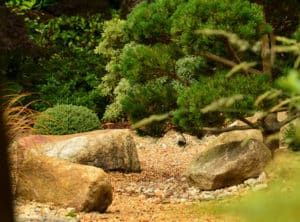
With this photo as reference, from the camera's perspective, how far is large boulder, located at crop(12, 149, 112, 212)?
19.5ft

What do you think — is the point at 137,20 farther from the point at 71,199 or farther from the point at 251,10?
the point at 71,199

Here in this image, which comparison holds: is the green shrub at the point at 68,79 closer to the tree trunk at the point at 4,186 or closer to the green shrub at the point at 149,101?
the green shrub at the point at 149,101

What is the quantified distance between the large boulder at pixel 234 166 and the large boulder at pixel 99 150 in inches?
47.5

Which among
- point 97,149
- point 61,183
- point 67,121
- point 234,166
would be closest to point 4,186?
point 61,183

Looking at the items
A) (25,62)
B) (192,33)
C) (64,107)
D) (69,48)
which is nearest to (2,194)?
(192,33)

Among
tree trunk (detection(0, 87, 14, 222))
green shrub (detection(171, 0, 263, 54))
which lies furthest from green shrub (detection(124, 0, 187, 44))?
tree trunk (detection(0, 87, 14, 222))

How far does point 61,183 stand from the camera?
6047mm

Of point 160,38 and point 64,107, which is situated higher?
point 160,38

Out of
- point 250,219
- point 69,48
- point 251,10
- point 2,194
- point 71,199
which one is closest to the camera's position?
point 2,194

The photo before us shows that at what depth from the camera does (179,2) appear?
798 cm

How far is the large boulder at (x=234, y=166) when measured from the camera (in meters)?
7.37

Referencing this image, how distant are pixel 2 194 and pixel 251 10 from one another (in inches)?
234

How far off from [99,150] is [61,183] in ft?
7.26

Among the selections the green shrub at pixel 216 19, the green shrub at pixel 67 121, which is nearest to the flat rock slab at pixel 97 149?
the green shrub at pixel 67 121
